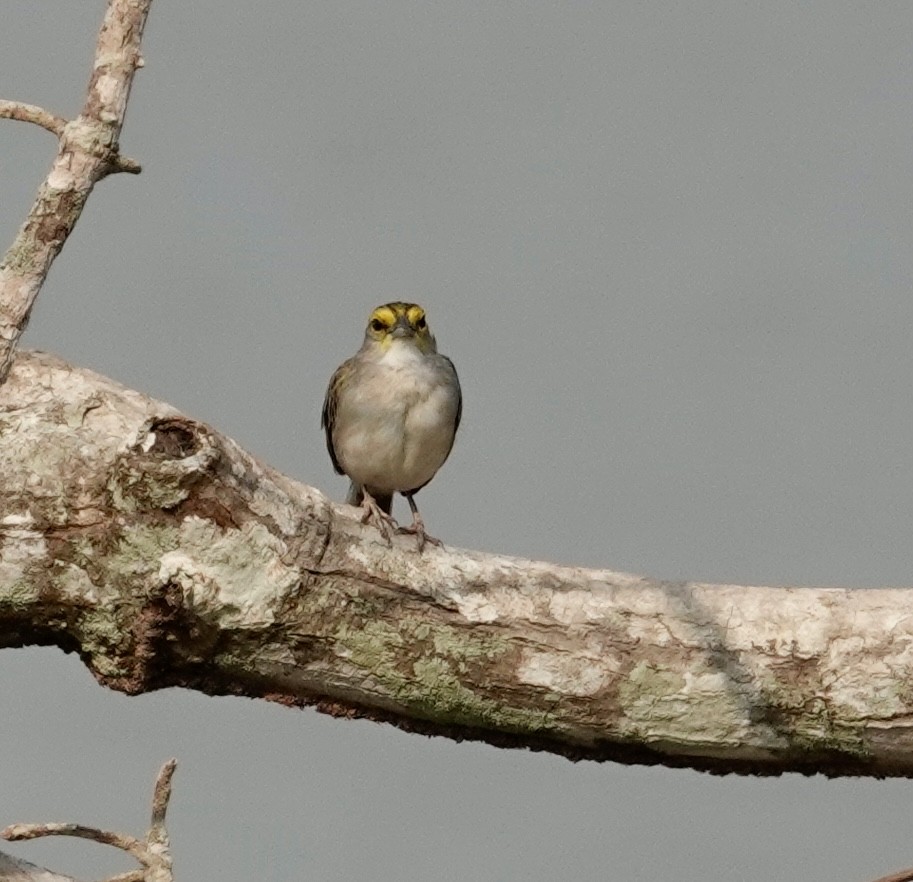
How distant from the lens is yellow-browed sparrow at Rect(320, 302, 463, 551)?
928 centimetres

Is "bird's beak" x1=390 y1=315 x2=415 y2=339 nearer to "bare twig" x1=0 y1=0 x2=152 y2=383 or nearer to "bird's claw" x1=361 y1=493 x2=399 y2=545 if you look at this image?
"bird's claw" x1=361 y1=493 x2=399 y2=545

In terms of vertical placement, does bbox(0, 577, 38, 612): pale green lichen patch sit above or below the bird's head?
below

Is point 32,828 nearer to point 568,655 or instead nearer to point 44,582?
point 44,582

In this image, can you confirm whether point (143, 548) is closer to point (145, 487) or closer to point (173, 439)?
point (145, 487)

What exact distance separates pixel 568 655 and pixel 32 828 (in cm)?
→ 163

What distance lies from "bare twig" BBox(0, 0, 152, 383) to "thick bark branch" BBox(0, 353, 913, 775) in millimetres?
462

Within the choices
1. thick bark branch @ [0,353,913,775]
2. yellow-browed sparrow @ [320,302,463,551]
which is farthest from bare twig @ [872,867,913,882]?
yellow-browed sparrow @ [320,302,463,551]

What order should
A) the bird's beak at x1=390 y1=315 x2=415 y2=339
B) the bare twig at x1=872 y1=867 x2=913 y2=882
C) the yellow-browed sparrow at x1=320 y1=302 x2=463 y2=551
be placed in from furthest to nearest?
the bird's beak at x1=390 y1=315 x2=415 y2=339 < the yellow-browed sparrow at x1=320 y1=302 x2=463 y2=551 < the bare twig at x1=872 y1=867 x2=913 y2=882

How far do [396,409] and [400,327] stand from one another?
1.66 feet

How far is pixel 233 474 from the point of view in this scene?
17.2 ft

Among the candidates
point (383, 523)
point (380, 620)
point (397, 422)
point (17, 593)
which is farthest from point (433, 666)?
point (397, 422)

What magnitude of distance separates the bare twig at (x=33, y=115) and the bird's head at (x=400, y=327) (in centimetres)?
Answer: 459

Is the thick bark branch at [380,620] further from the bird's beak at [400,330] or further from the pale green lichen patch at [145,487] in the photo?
the bird's beak at [400,330]

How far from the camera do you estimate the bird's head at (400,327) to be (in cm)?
955
